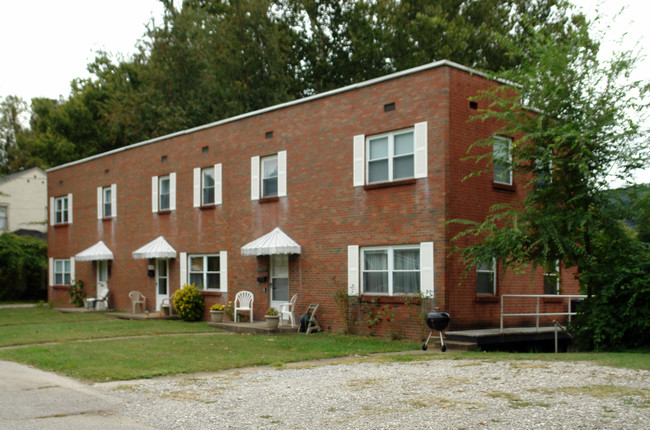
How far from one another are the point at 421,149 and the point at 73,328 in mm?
10953

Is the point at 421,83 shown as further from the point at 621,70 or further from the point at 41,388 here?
the point at 41,388

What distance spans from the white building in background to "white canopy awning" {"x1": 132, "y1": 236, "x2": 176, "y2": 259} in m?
23.2

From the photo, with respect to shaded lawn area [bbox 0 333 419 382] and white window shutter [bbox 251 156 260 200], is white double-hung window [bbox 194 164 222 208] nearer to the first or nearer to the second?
white window shutter [bbox 251 156 260 200]

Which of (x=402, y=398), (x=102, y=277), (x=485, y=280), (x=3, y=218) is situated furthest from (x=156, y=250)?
(x=3, y=218)

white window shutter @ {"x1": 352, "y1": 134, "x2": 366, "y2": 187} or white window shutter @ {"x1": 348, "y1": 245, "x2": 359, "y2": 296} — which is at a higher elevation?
white window shutter @ {"x1": 352, "y1": 134, "x2": 366, "y2": 187}

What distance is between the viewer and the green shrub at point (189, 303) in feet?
71.3

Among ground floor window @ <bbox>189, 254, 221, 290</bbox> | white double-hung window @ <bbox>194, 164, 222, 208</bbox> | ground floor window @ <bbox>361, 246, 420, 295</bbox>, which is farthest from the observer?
white double-hung window @ <bbox>194, 164, 222, 208</bbox>

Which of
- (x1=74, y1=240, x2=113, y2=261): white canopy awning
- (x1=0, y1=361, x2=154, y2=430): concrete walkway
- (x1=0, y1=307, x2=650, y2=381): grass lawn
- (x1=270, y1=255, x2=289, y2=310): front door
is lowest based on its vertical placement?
(x1=0, y1=307, x2=650, y2=381): grass lawn

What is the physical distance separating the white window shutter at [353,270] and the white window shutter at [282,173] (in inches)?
127

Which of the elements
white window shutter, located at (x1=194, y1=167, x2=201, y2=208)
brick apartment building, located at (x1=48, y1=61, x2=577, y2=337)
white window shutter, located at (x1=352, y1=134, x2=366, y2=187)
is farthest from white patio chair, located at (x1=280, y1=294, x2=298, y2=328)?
white window shutter, located at (x1=194, y1=167, x2=201, y2=208)

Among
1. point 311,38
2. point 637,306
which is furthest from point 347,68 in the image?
point 637,306

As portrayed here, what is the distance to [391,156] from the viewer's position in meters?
16.5

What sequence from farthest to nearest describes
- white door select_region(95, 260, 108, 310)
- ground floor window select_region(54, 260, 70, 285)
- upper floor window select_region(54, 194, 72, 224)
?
ground floor window select_region(54, 260, 70, 285)
upper floor window select_region(54, 194, 72, 224)
white door select_region(95, 260, 108, 310)

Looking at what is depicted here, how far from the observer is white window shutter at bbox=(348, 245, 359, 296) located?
55.5 ft
